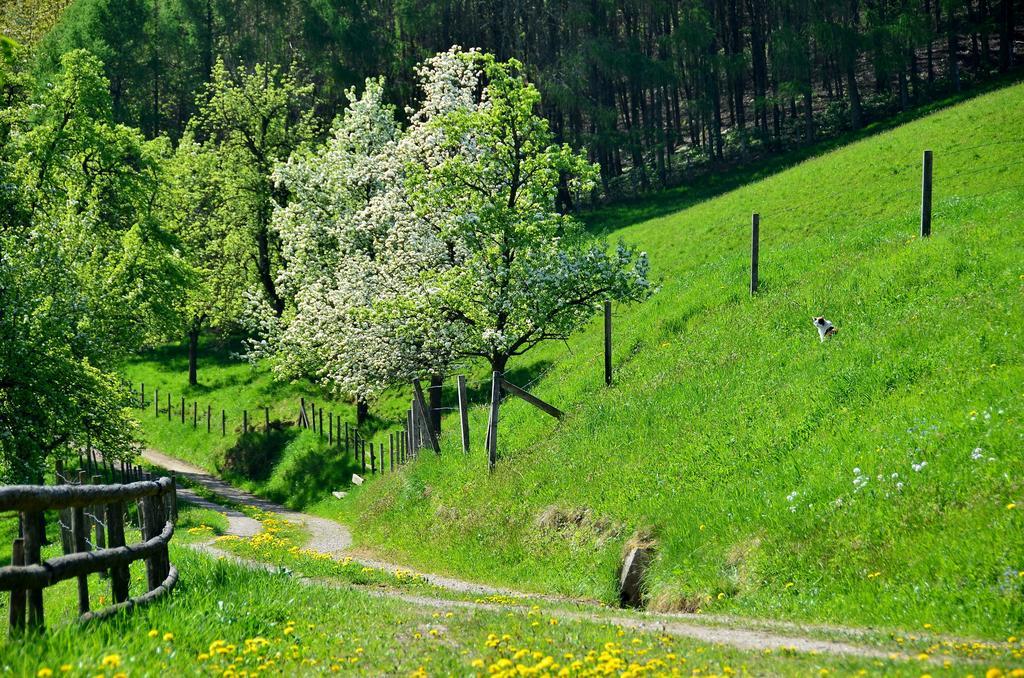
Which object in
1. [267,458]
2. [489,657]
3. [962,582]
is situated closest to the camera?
[489,657]

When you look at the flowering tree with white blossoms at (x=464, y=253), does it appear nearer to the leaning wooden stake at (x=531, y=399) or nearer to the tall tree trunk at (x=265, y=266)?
the leaning wooden stake at (x=531, y=399)

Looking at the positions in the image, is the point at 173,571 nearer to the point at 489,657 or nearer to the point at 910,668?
the point at 489,657

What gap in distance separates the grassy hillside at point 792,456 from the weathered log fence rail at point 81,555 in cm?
740

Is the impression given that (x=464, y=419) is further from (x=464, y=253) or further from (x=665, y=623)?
(x=665, y=623)

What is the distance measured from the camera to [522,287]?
25.3 metres

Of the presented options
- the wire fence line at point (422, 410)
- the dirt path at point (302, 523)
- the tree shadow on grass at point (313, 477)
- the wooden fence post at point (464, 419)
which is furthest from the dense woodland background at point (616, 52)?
the wooden fence post at point (464, 419)

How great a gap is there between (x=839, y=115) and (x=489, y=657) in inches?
3080

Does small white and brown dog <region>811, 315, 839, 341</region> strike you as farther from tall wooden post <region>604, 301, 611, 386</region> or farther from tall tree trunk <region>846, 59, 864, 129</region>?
tall tree trunk <region>846, 59, 864, 129</region>

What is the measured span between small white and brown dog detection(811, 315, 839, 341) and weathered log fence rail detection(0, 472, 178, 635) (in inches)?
523

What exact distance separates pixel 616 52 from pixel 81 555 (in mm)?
76019

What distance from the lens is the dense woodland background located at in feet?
244

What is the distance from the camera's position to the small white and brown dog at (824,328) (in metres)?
18.5

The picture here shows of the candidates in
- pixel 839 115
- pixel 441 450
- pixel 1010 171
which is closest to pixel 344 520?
pixel 441 450

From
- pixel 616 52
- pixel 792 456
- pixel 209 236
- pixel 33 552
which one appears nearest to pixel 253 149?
pixel 209 236
